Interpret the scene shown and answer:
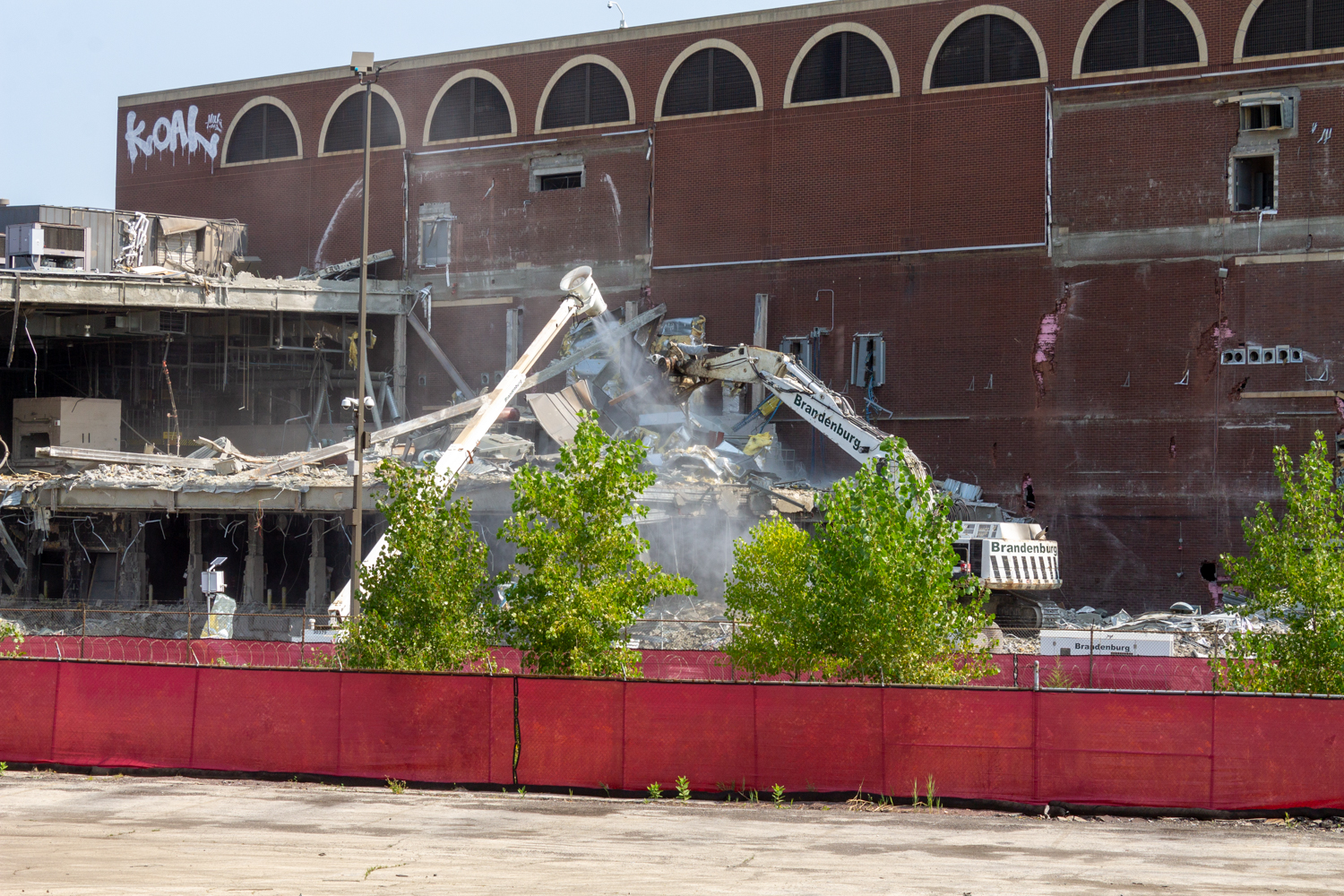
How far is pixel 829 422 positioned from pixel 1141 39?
50.6ft

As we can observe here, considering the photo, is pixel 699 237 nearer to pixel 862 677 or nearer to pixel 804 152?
pixel 804 152

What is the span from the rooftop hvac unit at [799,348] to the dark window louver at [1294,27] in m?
14.7

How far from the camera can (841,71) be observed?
4262 cm

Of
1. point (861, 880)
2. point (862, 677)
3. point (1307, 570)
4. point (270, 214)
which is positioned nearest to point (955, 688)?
point (862, 677)

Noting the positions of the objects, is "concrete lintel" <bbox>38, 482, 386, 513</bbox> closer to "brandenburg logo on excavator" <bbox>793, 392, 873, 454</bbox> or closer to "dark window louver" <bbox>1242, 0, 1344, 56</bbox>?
"brandenburg logo on excavator" <bbox>793, 392, 873, 454</bbox>

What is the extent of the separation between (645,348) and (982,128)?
40.4 ft

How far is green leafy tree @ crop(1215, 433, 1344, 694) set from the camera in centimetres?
1917

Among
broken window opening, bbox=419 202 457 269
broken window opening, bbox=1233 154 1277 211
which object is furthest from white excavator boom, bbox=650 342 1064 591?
broken window opening, bbox=419 202 457 269

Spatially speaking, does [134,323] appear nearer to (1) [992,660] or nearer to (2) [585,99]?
(2) [585,99]

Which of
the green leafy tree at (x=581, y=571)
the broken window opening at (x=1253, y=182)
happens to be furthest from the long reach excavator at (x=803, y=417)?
the broken window opening at (x=1253, y=182)

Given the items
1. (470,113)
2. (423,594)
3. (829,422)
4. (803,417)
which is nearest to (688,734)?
(423,594)

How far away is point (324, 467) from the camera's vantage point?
3997 cm

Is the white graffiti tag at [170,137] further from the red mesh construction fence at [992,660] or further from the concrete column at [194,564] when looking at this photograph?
the red mesh construction fence at [992,660]

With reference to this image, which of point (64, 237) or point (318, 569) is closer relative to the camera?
point (318, 569)
